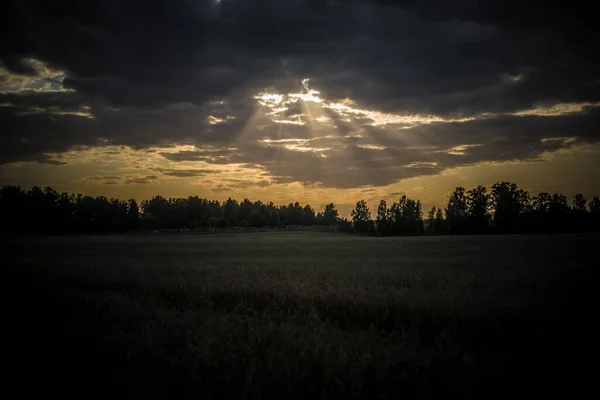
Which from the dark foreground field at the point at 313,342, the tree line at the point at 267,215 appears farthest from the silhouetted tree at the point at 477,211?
the dark foreground field at the point at 313,342

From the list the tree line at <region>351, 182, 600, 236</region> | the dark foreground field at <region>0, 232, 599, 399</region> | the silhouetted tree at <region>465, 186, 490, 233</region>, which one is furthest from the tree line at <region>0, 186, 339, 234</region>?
the dark foreground field at <region>0, 232, 599, 399</region>

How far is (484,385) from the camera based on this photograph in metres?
4.68

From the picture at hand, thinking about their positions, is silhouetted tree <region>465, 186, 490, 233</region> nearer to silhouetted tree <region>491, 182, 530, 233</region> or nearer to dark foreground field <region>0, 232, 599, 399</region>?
silhouetted tree <region>491, 182, 530, 233</region>

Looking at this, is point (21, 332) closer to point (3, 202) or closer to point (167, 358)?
point (167, 358)

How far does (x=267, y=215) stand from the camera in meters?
154

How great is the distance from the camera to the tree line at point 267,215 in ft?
243

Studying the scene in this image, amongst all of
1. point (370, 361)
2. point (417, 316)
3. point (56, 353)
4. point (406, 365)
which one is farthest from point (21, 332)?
point (417, 316)

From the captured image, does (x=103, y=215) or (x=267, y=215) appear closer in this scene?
(x=103, y=215)

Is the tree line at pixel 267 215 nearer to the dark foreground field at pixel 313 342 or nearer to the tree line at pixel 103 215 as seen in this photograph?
the tree line at pixel 103 215

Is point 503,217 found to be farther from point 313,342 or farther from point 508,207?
point 313,342

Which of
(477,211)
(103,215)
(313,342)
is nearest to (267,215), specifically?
A: (103,215)

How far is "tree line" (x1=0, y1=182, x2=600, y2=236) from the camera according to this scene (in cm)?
7412

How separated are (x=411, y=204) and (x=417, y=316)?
131 metres

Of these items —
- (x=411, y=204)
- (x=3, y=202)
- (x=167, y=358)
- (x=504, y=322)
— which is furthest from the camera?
(x=411, y=204)
